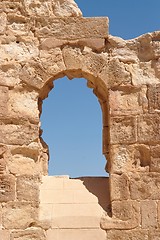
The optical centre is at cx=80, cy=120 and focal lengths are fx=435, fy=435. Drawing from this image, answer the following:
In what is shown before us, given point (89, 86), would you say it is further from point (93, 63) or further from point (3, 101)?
point (3, 101)

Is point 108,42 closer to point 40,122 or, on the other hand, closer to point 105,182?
point 40,122

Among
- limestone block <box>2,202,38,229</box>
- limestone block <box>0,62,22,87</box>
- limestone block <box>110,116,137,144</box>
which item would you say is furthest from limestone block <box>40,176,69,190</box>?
limestone block <box>0,62,22,87</box>

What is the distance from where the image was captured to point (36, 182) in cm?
666

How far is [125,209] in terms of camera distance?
653cm

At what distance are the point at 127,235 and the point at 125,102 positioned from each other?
2050 millimetres

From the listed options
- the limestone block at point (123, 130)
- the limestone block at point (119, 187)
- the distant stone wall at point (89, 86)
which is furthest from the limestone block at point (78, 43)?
the limestone block at point (119, 187)

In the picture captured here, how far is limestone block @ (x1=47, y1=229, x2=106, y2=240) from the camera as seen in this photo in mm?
6418

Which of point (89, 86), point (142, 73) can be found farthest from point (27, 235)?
point (142, 73)

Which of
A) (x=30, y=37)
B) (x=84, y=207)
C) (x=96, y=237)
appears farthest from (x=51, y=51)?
(x=96, y=237)

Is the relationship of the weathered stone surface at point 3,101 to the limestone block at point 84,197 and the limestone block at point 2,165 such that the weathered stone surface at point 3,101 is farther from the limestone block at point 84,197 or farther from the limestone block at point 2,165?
the limestone block at point 84,197

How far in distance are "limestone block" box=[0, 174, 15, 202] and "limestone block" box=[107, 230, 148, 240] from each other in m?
1.57

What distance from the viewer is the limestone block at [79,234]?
6.42 metres

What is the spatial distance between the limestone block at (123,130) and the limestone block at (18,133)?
1.19m

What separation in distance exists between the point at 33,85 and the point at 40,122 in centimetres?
64
